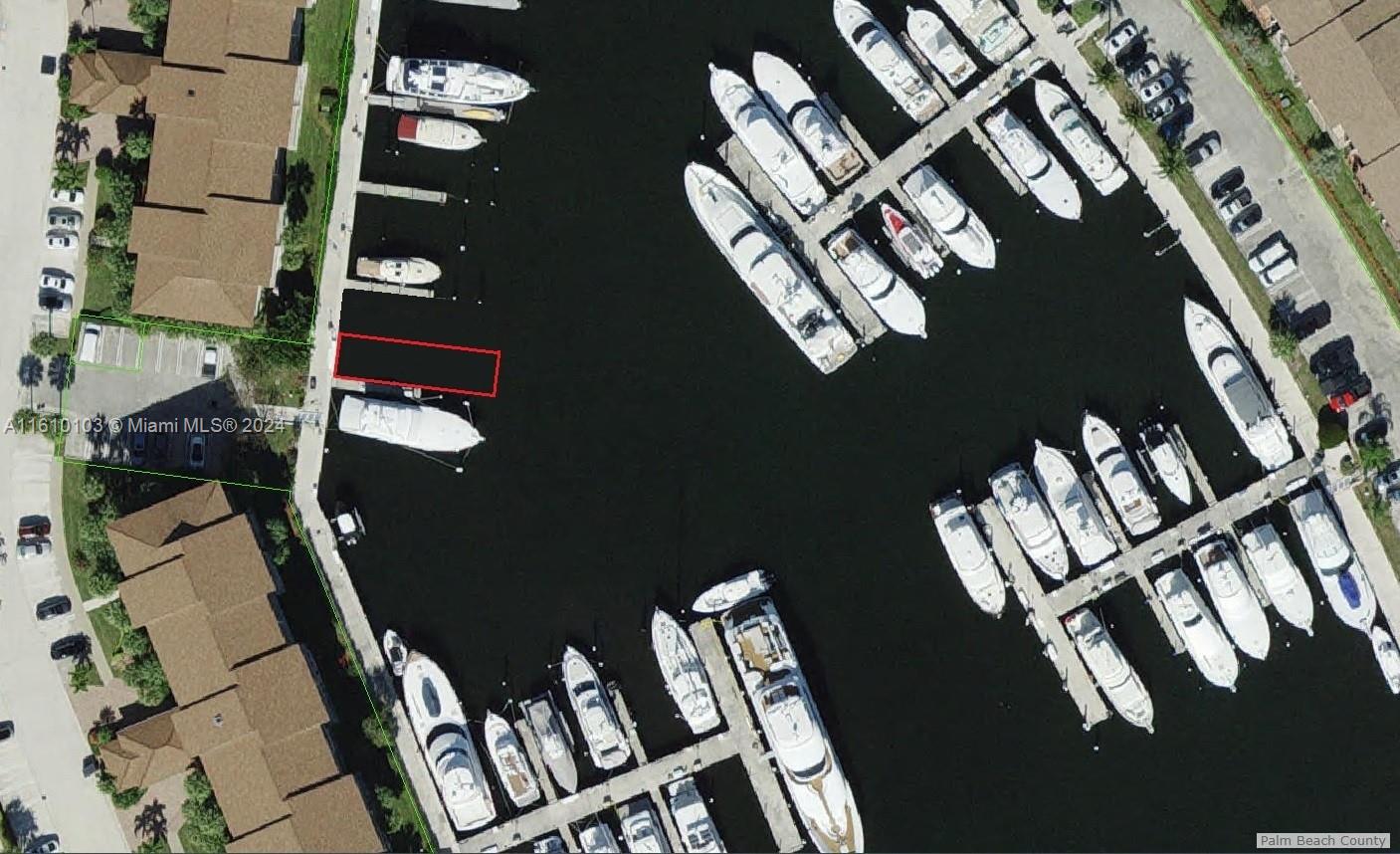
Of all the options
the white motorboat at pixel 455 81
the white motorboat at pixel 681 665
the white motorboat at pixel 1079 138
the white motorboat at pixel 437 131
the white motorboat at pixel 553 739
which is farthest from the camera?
the white motorboat at pixel 553 739

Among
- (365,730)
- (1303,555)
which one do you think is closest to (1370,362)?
(1303,555)

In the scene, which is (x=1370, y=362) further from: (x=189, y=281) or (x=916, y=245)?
(x=189, y=281)

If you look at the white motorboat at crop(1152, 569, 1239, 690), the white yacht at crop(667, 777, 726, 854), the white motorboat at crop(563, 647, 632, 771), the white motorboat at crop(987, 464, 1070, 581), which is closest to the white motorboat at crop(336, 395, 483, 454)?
the white motorboat at crop(563, 647, 632, 771)

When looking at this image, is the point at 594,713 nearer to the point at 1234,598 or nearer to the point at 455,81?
the point at 1234,598

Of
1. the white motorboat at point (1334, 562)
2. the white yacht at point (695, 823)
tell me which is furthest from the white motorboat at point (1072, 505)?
the white yacht at point (695, 823)

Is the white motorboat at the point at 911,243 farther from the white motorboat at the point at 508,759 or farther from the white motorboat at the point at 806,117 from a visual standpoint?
the white motorboat at the point at 508,759

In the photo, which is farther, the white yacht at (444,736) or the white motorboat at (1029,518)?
the white yacht at (444,736)
